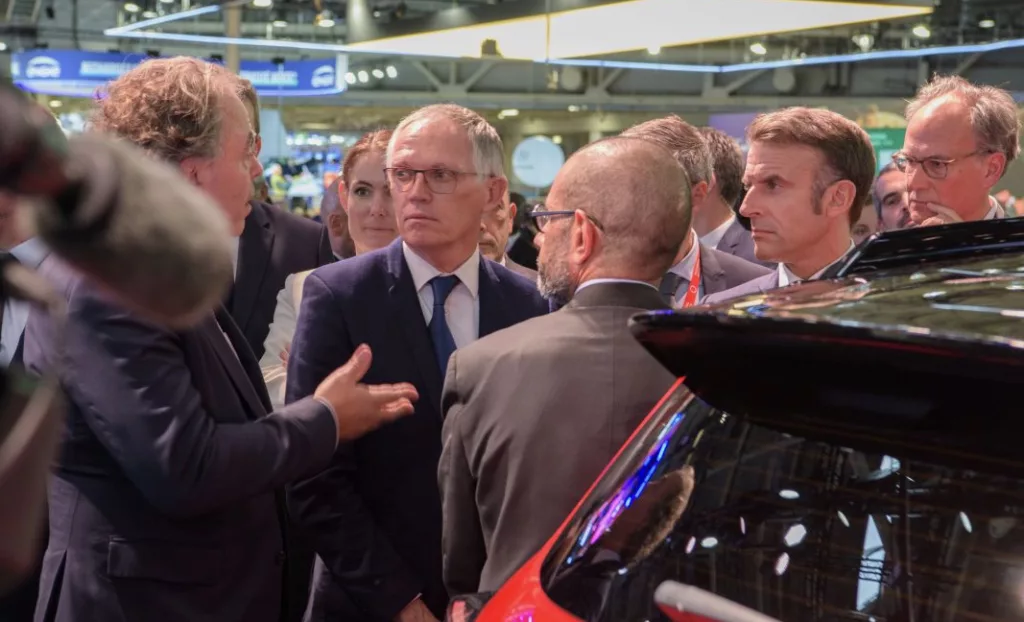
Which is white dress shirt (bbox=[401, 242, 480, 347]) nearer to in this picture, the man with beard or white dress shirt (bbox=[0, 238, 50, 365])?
the man with beard

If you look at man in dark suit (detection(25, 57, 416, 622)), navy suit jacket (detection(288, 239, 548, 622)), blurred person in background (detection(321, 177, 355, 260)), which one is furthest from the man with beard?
blurred person in background (detection(321, 177, 355, 260))

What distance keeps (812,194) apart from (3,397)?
2.84 meters

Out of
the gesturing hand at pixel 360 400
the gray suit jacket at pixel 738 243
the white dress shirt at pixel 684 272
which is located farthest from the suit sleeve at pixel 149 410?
the gray suit jacket at pixel 738 243

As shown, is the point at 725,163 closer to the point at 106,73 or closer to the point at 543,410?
the point at 543,410

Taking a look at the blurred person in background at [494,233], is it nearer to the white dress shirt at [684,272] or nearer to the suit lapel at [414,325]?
the white dress shirt at [684,272]

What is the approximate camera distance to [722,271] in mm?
4004

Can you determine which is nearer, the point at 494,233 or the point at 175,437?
the point at 175,437

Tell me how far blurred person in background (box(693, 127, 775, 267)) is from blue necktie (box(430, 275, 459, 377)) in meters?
2.41

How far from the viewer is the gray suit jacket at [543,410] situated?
2.05 metres

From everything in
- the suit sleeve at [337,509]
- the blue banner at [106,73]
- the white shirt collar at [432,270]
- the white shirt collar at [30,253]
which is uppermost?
the blue banner at [106,73]

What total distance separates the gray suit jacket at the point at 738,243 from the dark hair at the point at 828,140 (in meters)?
1.70

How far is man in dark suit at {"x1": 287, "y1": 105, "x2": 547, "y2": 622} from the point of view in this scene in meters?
2.50

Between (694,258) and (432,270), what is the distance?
1.39 metres

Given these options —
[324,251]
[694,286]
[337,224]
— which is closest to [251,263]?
[324,251]
